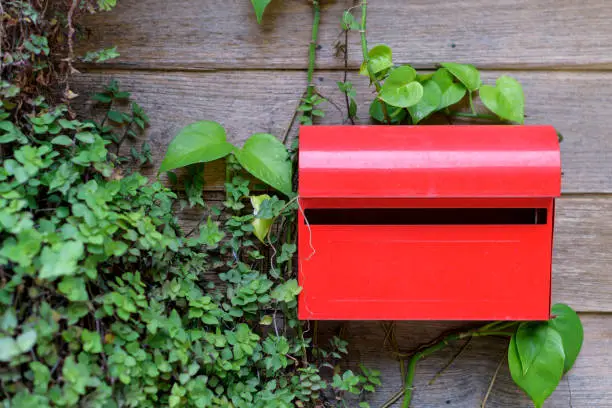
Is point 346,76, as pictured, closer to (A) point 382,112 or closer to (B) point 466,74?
(A) point 382,112

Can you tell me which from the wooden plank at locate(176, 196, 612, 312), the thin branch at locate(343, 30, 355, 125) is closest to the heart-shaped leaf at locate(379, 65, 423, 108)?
the thin branch at locate(343, 30, 355, 125)

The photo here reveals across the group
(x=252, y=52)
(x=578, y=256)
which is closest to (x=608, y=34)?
(x=578, y=256)

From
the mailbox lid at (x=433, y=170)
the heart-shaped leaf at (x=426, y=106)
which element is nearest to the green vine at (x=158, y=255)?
the heart-shaped leaf at (x=426, y=106)

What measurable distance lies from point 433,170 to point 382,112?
0.25m

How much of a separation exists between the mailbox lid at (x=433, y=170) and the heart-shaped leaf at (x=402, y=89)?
133mm

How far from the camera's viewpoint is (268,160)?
1.10m

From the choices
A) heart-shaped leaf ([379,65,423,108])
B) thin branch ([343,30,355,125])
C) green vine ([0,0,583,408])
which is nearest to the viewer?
green vine ([0,0,583,408])

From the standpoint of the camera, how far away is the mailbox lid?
94 cm

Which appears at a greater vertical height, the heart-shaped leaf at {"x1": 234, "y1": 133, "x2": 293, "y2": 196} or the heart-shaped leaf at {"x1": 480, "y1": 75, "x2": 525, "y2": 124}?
the heart-shaped leaf at {"x1": 480, "y1": 75, "x2": 525, "y2": 124}

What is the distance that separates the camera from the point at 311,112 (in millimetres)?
1155

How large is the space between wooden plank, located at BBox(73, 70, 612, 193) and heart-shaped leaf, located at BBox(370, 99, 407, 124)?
37mm

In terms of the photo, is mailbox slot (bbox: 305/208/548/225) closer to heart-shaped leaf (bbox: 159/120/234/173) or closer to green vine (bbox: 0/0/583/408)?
green vine (bbox: 0/0/583/408)

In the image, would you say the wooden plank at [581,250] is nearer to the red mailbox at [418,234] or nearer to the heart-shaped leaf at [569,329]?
the heart-shaped leaf at [569,329]

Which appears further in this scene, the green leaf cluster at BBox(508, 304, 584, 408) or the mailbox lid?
the green leaf cluster at BBox(508, 304, 584, 408)
